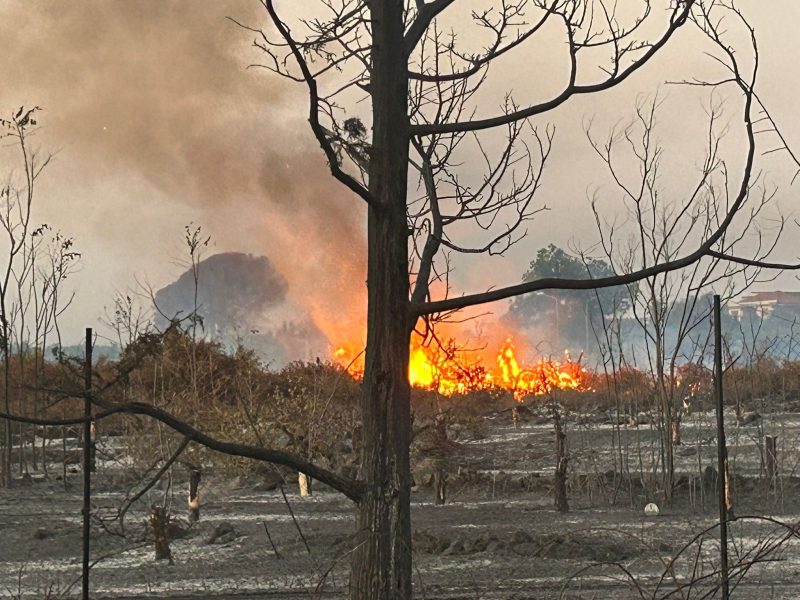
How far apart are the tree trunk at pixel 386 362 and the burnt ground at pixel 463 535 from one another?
2.56 metres

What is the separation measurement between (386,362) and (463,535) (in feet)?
30.0

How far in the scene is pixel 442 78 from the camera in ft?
15.8

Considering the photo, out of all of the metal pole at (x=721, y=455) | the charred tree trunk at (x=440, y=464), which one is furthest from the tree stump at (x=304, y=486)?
the metal pole at (x=721, y=455)

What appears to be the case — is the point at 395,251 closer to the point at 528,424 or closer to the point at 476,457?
the point at 476,457

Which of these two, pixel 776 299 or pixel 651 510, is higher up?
pixel 776 299

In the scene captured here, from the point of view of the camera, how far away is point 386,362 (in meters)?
4.00

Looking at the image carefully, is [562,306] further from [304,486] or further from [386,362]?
[386,362]

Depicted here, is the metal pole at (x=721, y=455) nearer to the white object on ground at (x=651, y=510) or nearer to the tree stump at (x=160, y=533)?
the tree stump at (x=160, y=533)

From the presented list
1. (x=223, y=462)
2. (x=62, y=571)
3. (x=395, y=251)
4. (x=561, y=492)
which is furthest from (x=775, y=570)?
(x=223, y=462)

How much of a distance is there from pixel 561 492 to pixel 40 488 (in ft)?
31.8

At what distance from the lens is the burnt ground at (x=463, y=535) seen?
9.98 m

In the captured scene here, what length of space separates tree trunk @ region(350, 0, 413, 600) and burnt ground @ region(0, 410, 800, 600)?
8.41ft

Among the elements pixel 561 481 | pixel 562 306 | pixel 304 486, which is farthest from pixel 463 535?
pixel 562 306

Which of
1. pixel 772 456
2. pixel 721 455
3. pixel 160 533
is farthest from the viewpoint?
pixel 772 456
